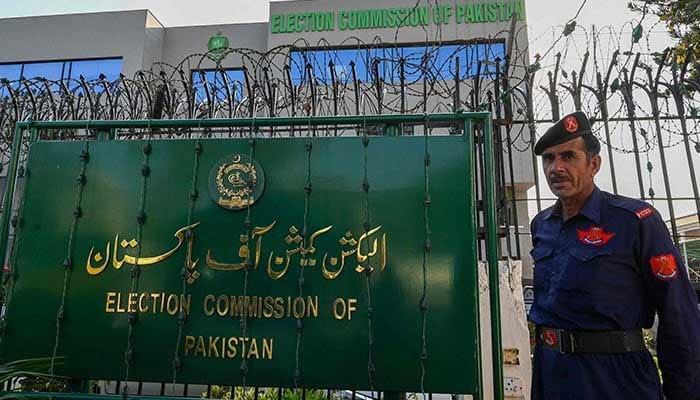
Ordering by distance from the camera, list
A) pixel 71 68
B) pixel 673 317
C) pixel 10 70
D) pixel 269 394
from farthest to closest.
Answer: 1. pixel 10 70
2. pixel 71 68
3. pixel 269 394
4. pixel 673 317

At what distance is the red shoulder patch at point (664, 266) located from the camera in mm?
1743

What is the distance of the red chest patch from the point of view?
1913 mm

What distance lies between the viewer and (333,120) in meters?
2.36

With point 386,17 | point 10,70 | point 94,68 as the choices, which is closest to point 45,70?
point 10,70

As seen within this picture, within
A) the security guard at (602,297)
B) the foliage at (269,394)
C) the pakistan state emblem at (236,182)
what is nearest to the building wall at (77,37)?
the foliage at (269,394)

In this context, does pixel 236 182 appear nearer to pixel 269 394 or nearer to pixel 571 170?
pixel 571 170

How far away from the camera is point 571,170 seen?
6.53ft

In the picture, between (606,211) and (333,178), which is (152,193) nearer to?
(333,178)

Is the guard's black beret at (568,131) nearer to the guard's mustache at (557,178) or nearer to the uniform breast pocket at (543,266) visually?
the guard's mustache at (557,178)

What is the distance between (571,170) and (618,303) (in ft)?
1.92

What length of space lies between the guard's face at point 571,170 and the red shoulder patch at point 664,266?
0.40 m

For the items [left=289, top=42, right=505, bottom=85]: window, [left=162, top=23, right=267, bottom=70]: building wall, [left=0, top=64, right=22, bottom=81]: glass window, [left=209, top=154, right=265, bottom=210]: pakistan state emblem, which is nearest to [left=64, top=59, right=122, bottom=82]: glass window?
[left=162, top=23, right=267, bottom=70]: building wall

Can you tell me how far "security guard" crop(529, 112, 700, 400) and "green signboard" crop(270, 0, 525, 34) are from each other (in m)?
12.3

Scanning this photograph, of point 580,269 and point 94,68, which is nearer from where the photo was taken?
point 580,269
